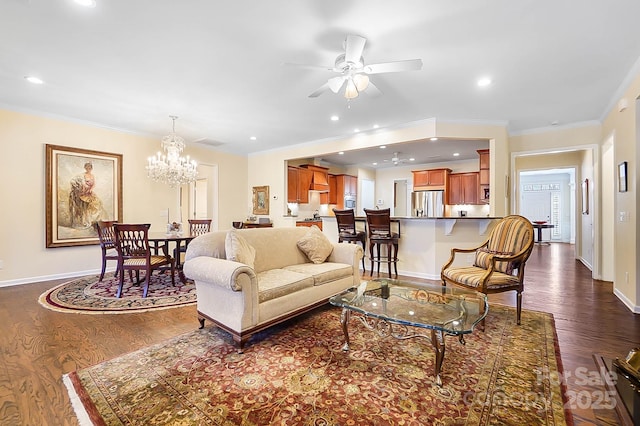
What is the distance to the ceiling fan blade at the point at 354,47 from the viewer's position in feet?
7.65

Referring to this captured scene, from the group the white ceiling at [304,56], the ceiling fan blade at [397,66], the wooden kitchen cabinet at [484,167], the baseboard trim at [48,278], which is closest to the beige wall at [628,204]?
the white ceiling at [304,56]

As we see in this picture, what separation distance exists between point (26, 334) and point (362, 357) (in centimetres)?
300

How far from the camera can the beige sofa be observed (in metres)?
2.30

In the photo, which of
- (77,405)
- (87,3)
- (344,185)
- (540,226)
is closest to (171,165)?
(87,3)

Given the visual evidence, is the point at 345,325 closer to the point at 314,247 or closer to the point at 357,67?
the point at 314,247

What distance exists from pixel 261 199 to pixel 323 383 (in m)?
5.85

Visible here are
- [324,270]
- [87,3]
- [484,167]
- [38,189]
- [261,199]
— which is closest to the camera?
[87,3]

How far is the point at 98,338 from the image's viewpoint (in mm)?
2531

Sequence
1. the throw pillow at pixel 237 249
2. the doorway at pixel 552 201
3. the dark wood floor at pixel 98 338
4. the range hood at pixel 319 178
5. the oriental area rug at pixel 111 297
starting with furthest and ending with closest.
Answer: the doorway at pixel 552 201
the range hood at pixel 319 178
the oriental area rug at pixel 111 297
the throw pillow at pixel 237 249
the dark wood floor at pixel 98 338

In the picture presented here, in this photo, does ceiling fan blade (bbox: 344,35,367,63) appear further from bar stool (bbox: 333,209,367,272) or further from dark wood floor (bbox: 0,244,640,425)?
dark wood floor (bbox: 0,244,640,425)

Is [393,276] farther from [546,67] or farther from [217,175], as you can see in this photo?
[217,175]

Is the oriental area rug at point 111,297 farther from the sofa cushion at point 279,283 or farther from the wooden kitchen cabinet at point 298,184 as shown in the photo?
the wooden kitchen cabinet at point 298,184

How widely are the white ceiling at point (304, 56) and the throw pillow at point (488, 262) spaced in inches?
79.4

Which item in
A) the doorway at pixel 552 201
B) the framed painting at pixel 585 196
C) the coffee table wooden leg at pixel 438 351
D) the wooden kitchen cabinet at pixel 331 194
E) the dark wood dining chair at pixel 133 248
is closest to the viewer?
the coffee table wooden leg at pixel 438 351
